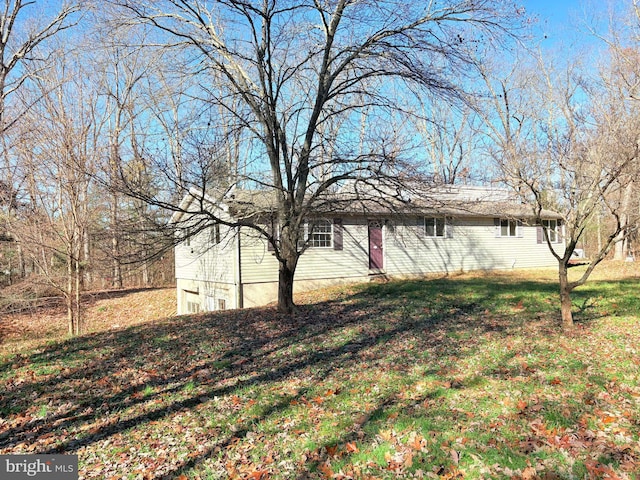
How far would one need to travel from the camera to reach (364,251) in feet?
54.4

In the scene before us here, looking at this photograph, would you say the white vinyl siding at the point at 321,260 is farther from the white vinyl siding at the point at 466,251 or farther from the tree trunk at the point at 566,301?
the tree trunk at the point at 566,301

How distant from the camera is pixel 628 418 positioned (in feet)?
13.5

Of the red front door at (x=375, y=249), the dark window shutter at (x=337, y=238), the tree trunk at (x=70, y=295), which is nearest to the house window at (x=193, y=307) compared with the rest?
the dark window shutter at (x=337, y=238)

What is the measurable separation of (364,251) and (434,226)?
12.0 feet

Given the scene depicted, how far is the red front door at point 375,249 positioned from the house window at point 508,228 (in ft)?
21.1

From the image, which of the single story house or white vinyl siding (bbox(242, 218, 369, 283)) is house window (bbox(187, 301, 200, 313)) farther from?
white vinyl siding (bbox(242, 218, 369, 283))

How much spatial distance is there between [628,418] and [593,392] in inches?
28.0

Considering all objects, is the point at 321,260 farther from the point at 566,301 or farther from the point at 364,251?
the point at 566,301

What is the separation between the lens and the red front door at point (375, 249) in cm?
1680

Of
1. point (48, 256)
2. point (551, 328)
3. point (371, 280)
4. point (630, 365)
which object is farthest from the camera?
point (371, 280)

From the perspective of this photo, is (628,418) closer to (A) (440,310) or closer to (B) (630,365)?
(B) (630,365)

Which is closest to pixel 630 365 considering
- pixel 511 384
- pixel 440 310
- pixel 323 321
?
pixel 511 384

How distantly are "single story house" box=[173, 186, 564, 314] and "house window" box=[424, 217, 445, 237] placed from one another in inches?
1.7

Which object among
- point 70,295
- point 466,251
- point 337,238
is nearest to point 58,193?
point 70,295
